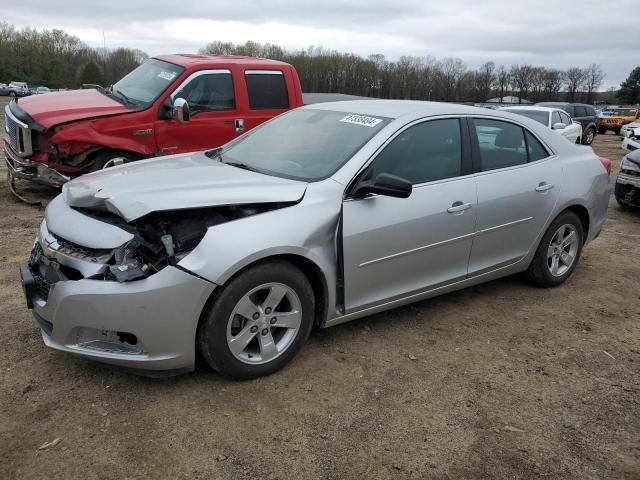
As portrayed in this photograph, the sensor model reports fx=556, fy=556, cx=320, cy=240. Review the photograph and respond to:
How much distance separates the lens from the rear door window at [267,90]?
761 centimetres

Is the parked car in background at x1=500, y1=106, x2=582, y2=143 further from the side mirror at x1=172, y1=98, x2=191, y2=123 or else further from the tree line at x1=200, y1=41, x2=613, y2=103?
the tree line at x1=200, y1=41, x2=613, y2=103

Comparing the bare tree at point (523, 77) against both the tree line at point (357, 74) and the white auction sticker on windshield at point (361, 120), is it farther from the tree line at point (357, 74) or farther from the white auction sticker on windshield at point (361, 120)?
the white auction sticker on windshield at point (361, 120)

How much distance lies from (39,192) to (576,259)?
6.89 m

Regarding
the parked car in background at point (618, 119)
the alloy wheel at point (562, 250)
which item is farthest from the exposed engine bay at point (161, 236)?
the parked car in background at point (618, 119)

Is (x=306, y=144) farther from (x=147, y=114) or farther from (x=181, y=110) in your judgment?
(x=147, y=114)

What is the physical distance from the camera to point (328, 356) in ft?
11.8

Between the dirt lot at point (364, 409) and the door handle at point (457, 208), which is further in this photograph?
the door handle at point (457, 208)

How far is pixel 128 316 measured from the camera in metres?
2.79

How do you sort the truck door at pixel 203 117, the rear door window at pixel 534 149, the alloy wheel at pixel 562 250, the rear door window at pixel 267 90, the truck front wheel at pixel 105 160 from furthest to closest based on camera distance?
the rear door window at pixel 267 90 → the truck door at pixel 203 117 → the truck front wheel at pixel 105 160 → the alloy wheel at pixel 562 250 → the rear door window at pixel 534 149

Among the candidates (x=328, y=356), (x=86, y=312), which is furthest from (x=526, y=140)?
(x=86, y=312)

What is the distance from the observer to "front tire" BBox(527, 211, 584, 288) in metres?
4.73

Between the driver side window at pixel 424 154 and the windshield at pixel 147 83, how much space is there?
4.36m

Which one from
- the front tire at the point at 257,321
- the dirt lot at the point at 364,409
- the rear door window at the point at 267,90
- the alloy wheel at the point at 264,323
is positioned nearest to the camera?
the dirt lot at the point at 364,409

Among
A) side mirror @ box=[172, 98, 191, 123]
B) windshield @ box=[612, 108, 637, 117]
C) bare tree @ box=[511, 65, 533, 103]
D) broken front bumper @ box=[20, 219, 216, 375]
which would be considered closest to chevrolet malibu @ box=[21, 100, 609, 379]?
broken front bumper @ box=[20, 219, 216, 375]
